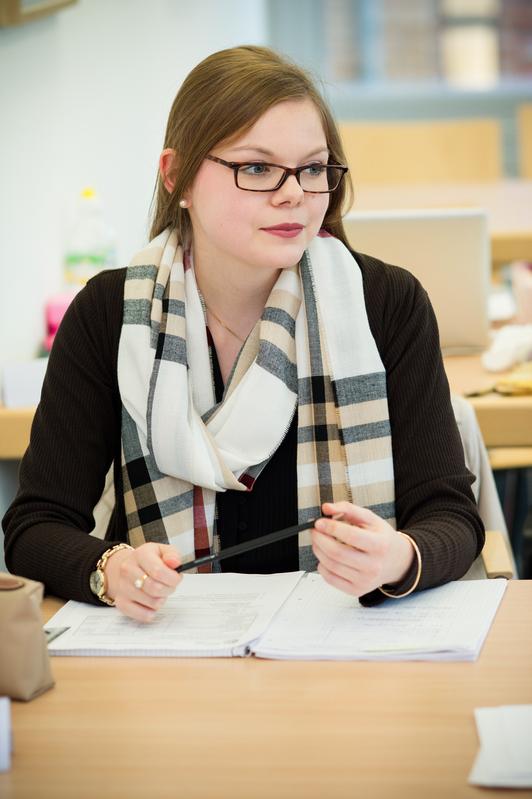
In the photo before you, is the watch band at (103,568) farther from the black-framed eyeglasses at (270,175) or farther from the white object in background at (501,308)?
the white object in background at (501,308)

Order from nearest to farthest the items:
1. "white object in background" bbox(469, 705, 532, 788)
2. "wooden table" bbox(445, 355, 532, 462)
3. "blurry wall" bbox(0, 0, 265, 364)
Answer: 1. "white object in background" bbox(469, 705, 532, 788)
2. "wooden table" bbox(445, 355, 532, 462)
3. "blurry wall" bbox(0, 0, 265, 364)

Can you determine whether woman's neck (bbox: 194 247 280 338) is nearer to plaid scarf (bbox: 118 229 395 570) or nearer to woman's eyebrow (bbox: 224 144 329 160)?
plaid scarf (bbox: 118 229 395 570)

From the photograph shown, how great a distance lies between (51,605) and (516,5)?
254 inches

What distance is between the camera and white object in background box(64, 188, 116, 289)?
2.62m

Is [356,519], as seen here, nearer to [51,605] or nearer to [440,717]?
[440,717]

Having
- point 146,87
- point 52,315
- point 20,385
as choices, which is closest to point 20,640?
point 20,385

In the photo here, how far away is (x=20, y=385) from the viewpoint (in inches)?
83.9

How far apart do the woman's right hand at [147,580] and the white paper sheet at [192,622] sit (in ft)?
0.07

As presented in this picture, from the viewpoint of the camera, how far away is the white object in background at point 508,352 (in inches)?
99.6

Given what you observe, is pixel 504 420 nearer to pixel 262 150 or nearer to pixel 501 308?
pixel 262 150

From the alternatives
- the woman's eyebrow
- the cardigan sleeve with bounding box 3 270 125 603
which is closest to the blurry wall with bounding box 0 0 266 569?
the cardigan sleeve with bounding box 3 270 125 603

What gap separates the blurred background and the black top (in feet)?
1.32

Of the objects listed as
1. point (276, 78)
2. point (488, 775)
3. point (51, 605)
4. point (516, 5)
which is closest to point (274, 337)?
point (276, 78)

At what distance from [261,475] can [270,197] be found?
15.4 inches
